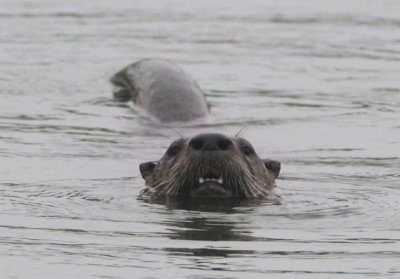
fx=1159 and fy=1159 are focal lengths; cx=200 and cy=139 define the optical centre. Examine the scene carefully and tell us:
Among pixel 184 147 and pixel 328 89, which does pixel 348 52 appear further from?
pixel 184 147

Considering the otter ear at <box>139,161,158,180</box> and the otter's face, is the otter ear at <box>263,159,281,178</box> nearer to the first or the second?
the otter's face

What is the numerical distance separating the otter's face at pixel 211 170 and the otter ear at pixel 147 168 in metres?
0.04

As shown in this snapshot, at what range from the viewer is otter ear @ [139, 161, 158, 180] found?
8.40 metres

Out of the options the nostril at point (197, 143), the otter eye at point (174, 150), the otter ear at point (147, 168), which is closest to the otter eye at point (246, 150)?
the otter eye at point (174, 150)

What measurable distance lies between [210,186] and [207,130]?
312 cm

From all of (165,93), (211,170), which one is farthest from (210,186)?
(165,93)

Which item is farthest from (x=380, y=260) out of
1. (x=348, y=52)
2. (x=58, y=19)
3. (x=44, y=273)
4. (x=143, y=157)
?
(x=58, y=19)

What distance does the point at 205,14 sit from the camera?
19.8m

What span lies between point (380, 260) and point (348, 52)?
10181 millimetres

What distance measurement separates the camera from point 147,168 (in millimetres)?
8414

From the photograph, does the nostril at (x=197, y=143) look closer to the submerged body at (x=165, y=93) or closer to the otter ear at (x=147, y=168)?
the otter ear at (x=147, y=168)

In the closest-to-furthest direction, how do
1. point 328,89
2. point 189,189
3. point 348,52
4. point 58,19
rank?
1. point 189,189
2. point 328,89
3. point 348,52
4. point 58,19

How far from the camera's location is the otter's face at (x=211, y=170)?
7547 millimetres

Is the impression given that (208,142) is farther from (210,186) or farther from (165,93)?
(165,93)
